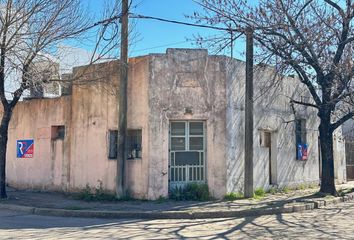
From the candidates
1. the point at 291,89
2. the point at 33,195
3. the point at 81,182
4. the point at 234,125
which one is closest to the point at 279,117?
the point at 291,89

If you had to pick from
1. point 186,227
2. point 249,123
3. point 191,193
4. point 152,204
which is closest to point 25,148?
point 152,204

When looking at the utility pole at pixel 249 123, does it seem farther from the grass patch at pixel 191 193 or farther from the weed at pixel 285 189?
the weed at pixel 285 189

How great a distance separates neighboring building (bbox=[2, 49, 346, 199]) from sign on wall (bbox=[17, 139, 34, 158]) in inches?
16.3

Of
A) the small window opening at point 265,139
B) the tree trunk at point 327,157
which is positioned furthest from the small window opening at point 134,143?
the tree trunk at point 327,157

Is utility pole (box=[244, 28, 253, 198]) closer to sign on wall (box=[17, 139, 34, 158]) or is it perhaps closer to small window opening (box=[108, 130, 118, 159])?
small window opening (box=[108, 130, 118, 159])

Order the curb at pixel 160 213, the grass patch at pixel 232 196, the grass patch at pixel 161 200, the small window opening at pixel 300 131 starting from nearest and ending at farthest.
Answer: the curb at pixel 160 213, the grass patch at pixel 161 200, the grass patch at pixel 232 196, the small window opening at pixel 300 131

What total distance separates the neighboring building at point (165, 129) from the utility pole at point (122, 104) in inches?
16.2

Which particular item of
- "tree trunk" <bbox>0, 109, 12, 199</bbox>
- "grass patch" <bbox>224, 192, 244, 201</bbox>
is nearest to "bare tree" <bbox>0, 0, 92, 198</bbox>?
"tree trunk" <bbox>0, 109, 12, 199</bbox>

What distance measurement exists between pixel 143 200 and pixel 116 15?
239 inches

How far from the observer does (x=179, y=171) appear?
14.0 metres

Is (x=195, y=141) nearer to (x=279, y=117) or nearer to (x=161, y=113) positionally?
(x=161, y=113)

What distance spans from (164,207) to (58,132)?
6.53 meters

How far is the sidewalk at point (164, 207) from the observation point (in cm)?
1132

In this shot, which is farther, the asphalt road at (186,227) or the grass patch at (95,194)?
the grass patch at (95,194)
